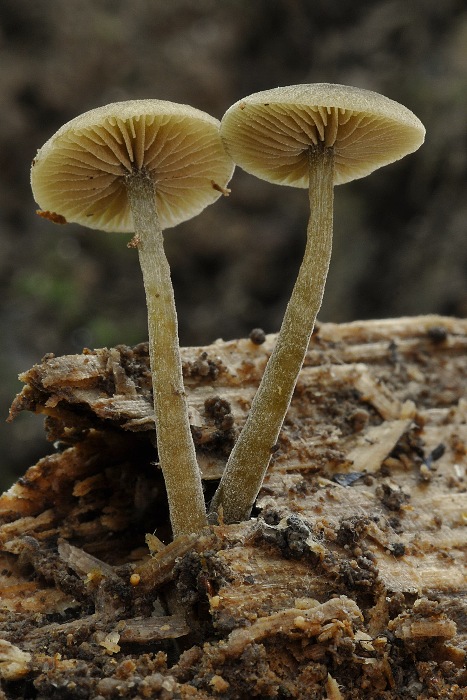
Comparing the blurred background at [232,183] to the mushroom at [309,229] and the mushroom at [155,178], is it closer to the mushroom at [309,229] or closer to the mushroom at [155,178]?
the mushroom at [309,229]

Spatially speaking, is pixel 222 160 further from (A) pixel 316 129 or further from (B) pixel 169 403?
(B) pixel 169 403

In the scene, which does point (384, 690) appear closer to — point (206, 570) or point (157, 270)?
point (206, 570)

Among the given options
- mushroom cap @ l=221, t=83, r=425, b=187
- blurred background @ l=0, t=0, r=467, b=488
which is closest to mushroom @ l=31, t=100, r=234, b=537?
mushroom cap @ l=221, t=83, r=425, b=187

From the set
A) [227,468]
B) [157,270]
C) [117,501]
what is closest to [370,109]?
[157,270]

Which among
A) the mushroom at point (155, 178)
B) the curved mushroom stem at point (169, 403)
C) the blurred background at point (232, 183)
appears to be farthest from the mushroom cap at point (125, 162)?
the blurred background at point (232, 183)

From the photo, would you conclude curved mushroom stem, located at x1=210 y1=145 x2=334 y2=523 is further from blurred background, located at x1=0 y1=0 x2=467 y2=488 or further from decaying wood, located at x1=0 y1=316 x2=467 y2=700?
blurred background, located at x1=0 y1=0 x2=467 y2=488

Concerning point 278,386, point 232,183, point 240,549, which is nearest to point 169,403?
point 278,386
